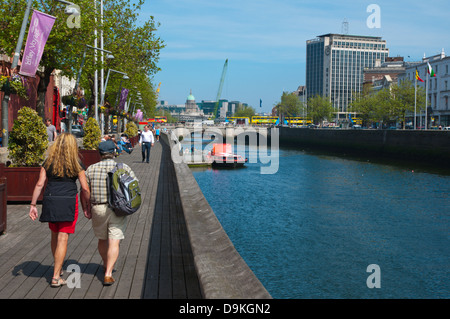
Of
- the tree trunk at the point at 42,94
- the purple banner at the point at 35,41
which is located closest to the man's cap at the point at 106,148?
the purple banner at the point at 35,41

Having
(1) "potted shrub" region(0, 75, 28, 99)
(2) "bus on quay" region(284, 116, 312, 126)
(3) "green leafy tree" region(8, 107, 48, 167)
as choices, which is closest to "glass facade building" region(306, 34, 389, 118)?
(2) "bus on quay" region(284, 116, 312, 126)

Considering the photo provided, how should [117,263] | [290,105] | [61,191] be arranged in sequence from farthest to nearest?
[290,105], [117,263], [61,191]

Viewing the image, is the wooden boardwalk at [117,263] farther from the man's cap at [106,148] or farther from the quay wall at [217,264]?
the man's cap at [106,148]

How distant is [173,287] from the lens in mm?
6398

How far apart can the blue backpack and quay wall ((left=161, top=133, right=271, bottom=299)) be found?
0.95 m

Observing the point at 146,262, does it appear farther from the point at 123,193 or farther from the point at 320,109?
the point at 320,109

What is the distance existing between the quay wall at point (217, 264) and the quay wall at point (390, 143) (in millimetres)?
44128

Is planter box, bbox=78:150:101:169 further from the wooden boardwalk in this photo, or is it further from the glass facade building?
the glass facade building

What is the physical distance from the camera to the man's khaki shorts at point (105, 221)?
21.2 ft

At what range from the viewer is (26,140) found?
1252 centimetres

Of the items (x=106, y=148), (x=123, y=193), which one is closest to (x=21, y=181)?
(x=106, y=148)

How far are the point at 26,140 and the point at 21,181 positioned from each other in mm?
995

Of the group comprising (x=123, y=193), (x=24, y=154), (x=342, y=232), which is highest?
(x=24, y=154)

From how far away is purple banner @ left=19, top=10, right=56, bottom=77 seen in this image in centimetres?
1524
